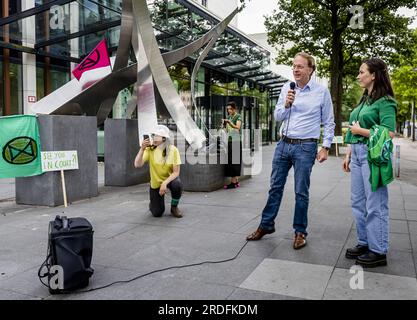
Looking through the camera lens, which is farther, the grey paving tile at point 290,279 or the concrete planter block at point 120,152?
the concrete planter block at point 120,152

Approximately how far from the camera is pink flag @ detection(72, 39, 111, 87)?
9438mm

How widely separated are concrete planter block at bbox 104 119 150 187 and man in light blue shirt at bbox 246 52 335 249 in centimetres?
587

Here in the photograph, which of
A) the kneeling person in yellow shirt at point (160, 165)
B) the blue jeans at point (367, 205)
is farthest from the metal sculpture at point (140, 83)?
the blue jeans at point (367, 205)

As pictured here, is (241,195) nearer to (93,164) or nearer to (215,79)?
(93,164)

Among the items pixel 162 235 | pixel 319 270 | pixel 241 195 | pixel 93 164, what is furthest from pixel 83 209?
pixel 319 270

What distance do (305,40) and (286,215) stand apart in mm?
18509

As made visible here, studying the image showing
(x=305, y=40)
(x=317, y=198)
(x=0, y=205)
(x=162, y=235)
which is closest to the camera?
(x=162, y=235)

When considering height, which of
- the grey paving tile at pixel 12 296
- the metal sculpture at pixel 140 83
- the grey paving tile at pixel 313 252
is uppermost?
the metal sculpture at pixel 140 83

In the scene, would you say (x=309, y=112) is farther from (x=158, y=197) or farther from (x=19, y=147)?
(x=19, y=147)

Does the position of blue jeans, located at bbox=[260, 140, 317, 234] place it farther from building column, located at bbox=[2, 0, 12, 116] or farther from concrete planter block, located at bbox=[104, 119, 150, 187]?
building column, located at bbox=[2, 0, 12, 116]

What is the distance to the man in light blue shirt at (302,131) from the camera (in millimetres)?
4754

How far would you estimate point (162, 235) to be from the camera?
5.52 meters

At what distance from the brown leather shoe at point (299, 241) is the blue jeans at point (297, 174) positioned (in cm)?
5

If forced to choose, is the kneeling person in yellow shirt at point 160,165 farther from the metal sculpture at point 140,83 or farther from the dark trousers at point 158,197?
the metal sculpture at point 140,83
